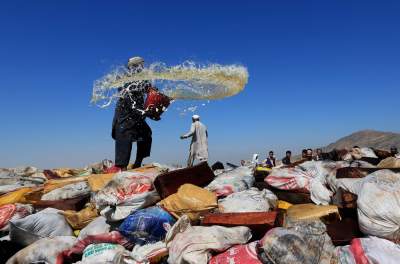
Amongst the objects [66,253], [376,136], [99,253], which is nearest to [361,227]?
Result: [99,253]

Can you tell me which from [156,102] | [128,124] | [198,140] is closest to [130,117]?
[128,124]

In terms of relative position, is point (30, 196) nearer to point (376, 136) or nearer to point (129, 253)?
point (129, 253)

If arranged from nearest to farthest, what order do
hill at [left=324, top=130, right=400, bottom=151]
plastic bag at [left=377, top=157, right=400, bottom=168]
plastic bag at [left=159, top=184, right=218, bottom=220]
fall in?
1. plastic bag at [left=159, top=184, right=218, bottom=220]
2. plastic bag at [left=377, top=157, right=400, bottom=168]
3. hill at [left=324, top=130, right=400, bottom=151]

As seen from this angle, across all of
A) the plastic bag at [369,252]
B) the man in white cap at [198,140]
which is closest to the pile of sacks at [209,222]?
the plastic bag at [369,252]

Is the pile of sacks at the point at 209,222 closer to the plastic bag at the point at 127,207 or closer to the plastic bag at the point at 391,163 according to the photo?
the plastic bag at the point at 127,207

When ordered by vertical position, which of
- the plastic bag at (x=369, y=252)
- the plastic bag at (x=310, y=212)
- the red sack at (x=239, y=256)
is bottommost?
the red sack at (x=239, y=256)

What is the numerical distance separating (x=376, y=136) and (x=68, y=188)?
765 inches

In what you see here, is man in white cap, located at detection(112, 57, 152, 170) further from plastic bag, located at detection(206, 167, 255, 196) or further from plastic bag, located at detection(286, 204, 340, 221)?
plastic bag, located at detection(286, 204, 340, 221)

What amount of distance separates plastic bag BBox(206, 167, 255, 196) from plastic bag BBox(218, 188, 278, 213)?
23 cm

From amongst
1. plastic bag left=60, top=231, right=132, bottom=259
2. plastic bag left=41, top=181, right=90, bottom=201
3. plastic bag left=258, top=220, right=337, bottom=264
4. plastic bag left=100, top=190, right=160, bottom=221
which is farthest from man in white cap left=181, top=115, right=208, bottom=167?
plastic bag left=258, top=220, right=337, bottom=264

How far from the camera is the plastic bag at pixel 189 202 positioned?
312 cm

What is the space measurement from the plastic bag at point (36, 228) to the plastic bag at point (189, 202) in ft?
3.06

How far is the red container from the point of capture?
15.4 feet

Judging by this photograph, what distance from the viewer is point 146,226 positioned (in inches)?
117
